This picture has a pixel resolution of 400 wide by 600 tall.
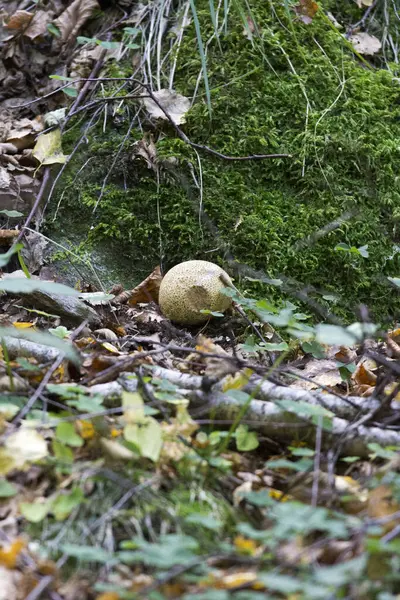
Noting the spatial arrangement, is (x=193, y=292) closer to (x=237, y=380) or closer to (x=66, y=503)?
(x=237, y=380)

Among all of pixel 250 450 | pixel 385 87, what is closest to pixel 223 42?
pixel 385 87

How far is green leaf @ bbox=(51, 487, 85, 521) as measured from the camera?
4.77ft

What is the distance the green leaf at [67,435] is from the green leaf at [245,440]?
1.59ft

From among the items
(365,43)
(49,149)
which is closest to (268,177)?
(49,149)

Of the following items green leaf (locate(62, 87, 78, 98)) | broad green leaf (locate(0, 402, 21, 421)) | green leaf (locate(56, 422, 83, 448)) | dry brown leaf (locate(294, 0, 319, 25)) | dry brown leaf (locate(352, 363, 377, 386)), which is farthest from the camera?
dry brown leaf (locate(294, 0, 319, 25))

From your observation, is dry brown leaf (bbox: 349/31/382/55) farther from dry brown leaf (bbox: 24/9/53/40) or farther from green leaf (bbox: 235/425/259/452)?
green leaf (bbox: 235/425/259/452)

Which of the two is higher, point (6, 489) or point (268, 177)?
point (6, 489)

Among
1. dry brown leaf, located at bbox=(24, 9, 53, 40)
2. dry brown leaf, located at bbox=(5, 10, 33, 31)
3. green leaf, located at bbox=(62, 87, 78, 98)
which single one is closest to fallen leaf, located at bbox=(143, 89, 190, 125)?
green leaf, located at bbox=(62, 87, 78, 98)

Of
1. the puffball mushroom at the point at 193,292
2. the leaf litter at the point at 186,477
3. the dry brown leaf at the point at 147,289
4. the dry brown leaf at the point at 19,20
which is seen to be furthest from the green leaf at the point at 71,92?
the leaf litter at the point at 186,477

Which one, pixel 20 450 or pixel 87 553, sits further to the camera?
pixel 20 450

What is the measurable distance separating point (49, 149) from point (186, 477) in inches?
104

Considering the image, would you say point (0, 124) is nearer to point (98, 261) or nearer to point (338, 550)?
point (98, 261)

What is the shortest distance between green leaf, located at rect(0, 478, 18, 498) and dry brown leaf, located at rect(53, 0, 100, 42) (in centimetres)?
362

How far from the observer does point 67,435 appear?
63.3 inches
